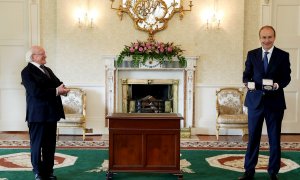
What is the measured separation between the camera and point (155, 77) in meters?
7.75

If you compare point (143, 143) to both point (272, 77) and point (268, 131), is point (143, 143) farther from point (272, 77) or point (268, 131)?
point (272, 77)

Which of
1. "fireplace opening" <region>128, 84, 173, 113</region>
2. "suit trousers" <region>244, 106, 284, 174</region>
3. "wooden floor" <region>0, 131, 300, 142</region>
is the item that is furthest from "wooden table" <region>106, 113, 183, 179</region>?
"fireplace opening" <region>128, 84, 173, 113</region>

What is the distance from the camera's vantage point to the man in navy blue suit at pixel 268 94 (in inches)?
165

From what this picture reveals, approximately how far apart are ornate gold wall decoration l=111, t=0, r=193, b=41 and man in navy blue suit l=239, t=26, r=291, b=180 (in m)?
3.54

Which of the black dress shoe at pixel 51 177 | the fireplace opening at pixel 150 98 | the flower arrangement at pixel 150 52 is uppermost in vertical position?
the flower arrangement at pixel 150 52

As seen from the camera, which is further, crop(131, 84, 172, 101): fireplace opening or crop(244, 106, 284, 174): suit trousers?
crop(131, 84, 172, 101): fireplace opening

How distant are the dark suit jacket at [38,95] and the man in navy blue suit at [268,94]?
210 centimetres

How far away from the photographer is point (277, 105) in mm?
4180

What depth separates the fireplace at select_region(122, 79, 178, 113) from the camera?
773cm

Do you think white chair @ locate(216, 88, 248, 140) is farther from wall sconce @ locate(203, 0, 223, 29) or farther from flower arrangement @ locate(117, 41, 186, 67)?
wall sconce @ locate(203, 0, 223, 29)

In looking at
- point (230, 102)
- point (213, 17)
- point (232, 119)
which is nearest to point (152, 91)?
point (230, 102)

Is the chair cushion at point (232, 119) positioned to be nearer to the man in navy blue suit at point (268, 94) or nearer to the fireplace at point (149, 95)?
the fireplace at point (149, 95)

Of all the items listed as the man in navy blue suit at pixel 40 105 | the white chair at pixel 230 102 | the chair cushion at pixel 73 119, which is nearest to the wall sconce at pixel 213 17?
the white chair at pixel 230 102

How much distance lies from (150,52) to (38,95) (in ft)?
12.0
